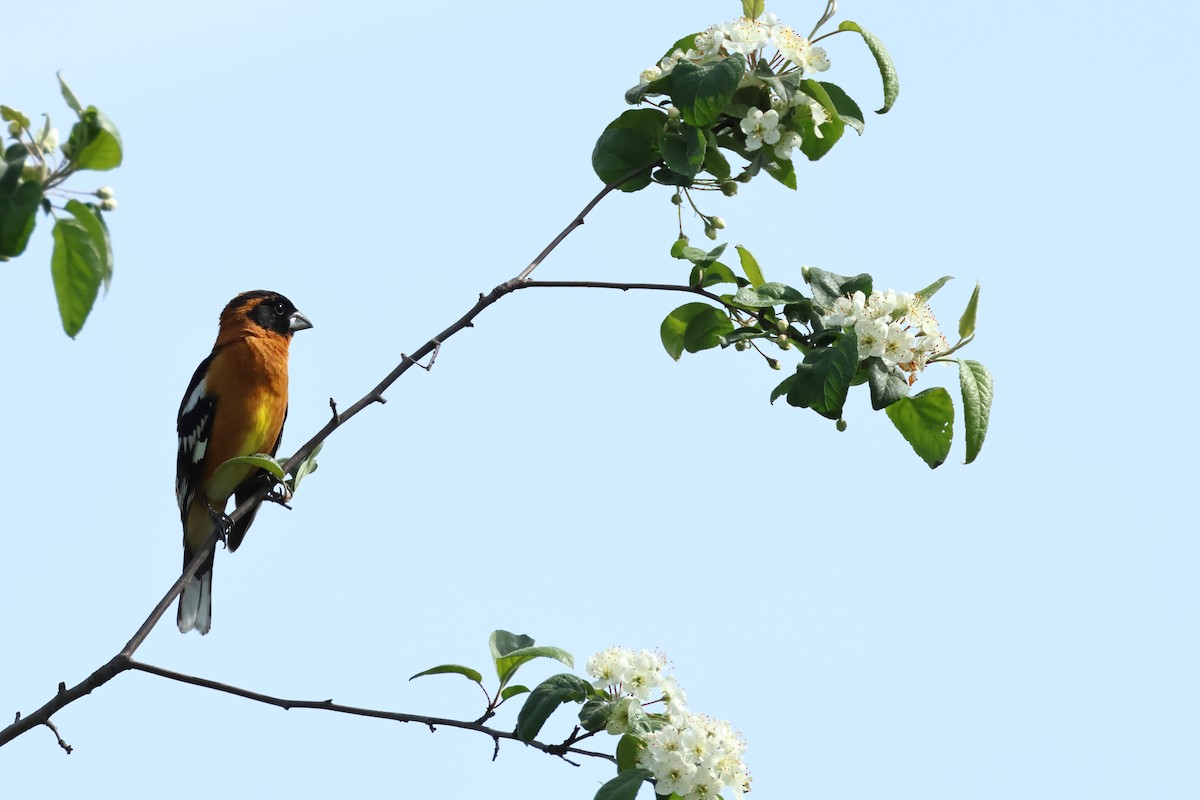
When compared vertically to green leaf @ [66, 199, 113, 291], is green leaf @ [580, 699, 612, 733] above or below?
below

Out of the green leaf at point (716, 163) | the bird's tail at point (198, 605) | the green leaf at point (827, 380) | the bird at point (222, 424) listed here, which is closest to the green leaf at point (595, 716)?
the green leaf at point (827, 380)

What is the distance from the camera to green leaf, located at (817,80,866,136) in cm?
332

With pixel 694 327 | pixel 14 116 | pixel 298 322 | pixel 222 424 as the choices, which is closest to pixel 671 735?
pixel 694 327

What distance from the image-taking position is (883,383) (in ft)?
9.86

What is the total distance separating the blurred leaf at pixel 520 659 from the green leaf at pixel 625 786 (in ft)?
1.33

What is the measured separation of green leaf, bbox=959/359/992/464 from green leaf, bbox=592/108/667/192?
112 centimetres

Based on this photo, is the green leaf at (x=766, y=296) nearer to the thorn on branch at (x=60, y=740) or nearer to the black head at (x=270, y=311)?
the thorn on branch at (x=60, y=740)

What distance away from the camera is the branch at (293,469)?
9.19 ft

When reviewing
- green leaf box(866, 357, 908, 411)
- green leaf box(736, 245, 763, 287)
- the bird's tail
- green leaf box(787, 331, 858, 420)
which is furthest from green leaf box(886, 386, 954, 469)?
the bird's tail

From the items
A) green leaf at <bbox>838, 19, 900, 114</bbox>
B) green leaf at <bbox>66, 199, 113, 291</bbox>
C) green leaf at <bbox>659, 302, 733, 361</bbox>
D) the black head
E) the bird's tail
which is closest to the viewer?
green leaf at <bbox>66, 199, 113, 291</bbox>

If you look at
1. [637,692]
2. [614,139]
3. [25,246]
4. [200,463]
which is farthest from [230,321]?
[25,246]

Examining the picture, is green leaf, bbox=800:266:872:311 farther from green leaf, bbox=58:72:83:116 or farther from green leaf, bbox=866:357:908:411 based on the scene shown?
green leaf, bbox=58:72:83:116

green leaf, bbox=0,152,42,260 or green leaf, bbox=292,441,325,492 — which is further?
green leaf, bbox=292,441,325,492

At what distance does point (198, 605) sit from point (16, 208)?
15.9 feet
